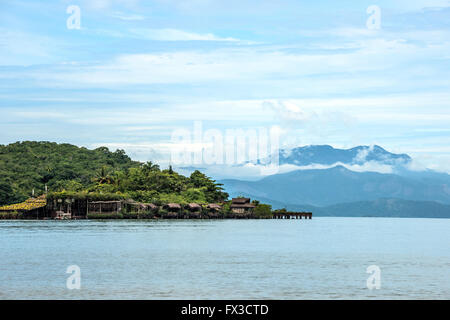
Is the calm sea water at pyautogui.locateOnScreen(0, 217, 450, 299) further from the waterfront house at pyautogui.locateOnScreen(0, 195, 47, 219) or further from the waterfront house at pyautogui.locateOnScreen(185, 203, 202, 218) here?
the waterfront house at pyautogui.locateOnScreen(185, 203, 202, 218)

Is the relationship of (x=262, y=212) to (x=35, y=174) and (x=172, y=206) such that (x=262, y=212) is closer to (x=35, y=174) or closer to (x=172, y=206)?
(x=172, y=206)

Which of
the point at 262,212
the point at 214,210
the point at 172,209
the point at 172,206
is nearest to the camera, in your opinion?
the point at 172,206

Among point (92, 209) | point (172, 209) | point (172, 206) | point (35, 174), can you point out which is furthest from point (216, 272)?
point (35, 174)

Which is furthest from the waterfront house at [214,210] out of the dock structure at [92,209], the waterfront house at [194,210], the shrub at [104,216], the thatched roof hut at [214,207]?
the shrub at [104,216]

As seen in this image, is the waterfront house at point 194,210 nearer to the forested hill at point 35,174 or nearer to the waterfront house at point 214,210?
the waterfront house at point 214,210

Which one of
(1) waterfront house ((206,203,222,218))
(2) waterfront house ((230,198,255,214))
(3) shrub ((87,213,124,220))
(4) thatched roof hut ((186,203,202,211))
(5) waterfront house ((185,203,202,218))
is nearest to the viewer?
(3) shrub ((87,213,124,220))

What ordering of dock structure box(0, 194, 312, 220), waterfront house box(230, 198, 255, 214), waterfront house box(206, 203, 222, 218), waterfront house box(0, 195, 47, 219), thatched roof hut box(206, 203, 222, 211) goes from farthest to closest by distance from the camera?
waterfront house box(230, 198, 255, 214) < waterfront house box(206, 203, 222, 218) < thatched roof hut box(206, 203, 222, 211) < dock structure box(0, 194, 312, 220) < waterfront house box(0, 195, 47, 219)

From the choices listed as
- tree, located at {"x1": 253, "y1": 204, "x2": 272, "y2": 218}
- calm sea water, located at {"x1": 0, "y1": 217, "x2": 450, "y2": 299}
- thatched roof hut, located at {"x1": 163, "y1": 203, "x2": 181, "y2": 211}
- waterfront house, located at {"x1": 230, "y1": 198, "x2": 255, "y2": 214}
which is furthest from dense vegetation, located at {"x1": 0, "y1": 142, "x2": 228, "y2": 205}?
calm sea water, located at {"x1": 0, "y1": 217, "x2": 450, "y2": 299}

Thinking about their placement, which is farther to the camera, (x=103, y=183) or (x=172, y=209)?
(x=103, y=183)
